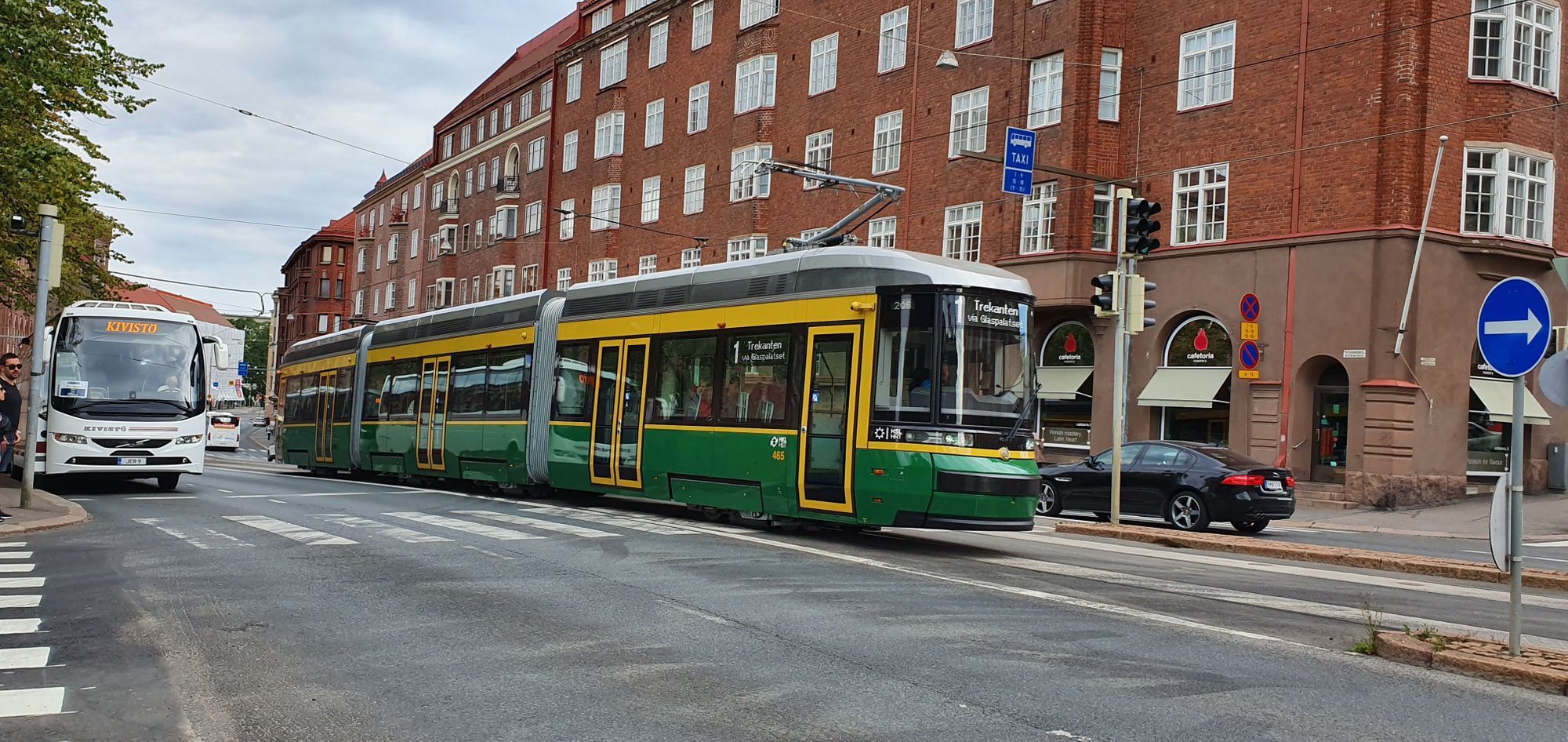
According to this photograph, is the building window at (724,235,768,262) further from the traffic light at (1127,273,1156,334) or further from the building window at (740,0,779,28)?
the traffic light at (1127,273,1156,334)

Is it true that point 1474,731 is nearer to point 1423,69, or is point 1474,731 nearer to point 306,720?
point 306,720

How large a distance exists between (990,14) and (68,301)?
2411cm

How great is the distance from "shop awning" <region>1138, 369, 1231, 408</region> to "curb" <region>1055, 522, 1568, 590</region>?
1183 cm

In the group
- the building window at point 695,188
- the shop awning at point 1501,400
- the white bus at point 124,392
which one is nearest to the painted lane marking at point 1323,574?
the white bus at point 124,392

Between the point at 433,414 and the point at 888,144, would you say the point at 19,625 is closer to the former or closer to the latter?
the point at 433,414

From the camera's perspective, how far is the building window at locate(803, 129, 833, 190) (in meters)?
40.8

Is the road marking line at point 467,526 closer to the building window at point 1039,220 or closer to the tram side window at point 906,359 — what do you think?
the tram side window at point 906,359

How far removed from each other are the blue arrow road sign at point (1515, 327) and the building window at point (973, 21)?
27411mm

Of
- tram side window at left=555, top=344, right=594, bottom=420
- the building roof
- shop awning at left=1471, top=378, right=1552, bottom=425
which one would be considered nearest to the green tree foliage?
tram side window at left=555, top=344, right=594, bottom=420

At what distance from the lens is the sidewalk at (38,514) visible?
14.2m

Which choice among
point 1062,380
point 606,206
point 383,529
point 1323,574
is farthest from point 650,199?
point 1323,574

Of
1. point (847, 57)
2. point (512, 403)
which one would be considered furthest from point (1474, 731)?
point (847, 57)

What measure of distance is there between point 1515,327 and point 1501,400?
2149cm

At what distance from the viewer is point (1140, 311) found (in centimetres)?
1891
